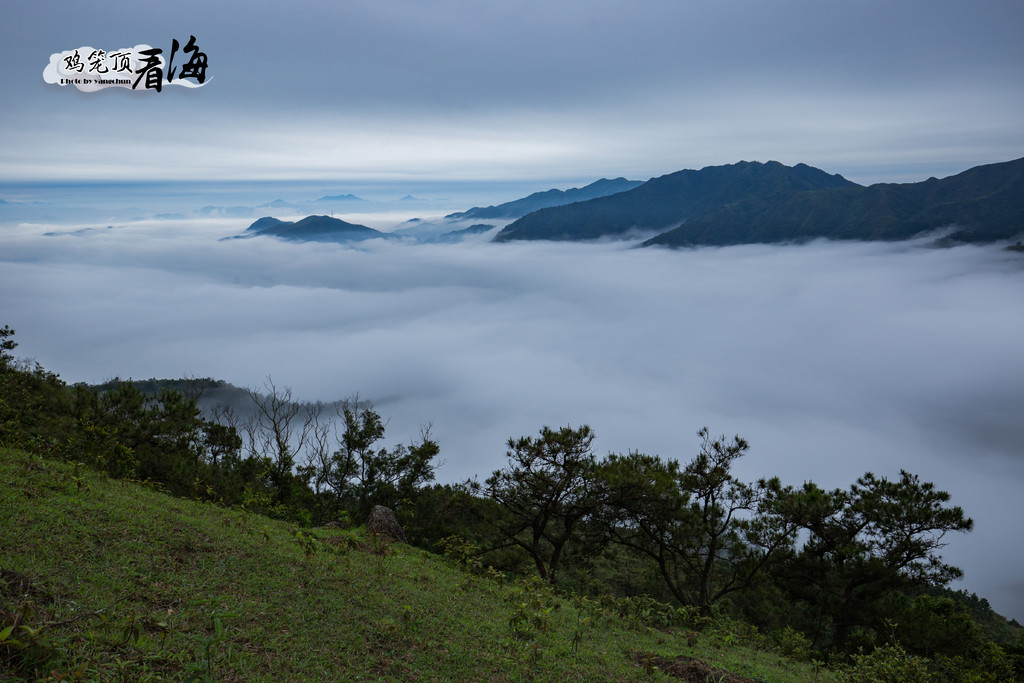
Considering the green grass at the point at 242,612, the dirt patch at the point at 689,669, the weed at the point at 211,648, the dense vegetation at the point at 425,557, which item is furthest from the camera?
the dirt patch at the point at 689,669

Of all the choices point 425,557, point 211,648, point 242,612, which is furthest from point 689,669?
point 425,557

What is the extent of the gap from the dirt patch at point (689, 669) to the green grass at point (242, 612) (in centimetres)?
26

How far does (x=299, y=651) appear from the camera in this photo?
22.9ft

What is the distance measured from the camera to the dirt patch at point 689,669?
8.88m

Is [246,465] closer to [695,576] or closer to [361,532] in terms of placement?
[361,532]

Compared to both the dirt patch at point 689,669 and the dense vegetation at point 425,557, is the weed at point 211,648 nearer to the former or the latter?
the dense vegetation at point 425,557

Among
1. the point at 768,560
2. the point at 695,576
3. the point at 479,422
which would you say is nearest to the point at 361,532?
the point at 768,560

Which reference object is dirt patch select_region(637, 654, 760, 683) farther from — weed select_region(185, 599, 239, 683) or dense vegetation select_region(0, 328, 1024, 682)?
weed select_region(185, 599, 239, 683)

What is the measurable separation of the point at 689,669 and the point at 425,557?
8.60 m

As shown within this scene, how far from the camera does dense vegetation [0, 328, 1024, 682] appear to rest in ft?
22.9

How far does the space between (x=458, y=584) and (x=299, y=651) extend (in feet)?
18.9

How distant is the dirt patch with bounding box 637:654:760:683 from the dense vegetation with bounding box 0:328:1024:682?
6.6 inches

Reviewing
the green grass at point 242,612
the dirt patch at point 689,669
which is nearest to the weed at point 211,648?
the green grass at point 242,612

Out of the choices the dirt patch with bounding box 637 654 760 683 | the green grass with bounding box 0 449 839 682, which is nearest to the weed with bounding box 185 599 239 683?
the green grass with bounding box 0 449 839 682
